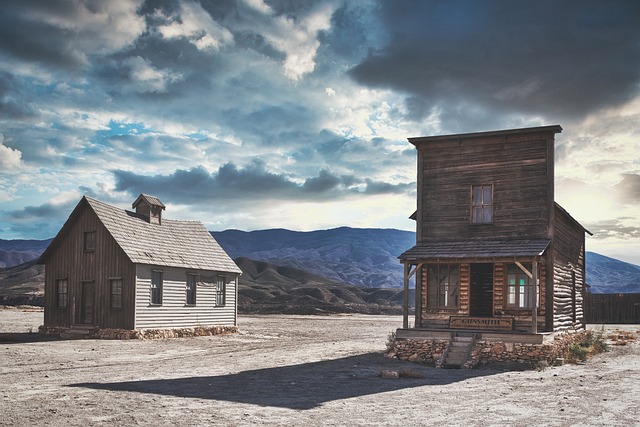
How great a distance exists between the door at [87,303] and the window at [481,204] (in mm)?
18326

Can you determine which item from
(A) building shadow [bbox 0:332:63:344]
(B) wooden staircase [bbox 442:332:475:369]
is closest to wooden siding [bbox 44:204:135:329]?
(A) building shadow [bbox 0:332:63:344]

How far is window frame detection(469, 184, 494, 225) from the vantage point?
25.6 metres

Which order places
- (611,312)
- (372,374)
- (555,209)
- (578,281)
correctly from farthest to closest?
(611,312), (578,281), (555,209), (372,374)

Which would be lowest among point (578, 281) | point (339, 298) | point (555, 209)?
point (339, 298)

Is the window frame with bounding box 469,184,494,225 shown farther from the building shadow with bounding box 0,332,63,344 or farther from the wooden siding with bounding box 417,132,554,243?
the building shadow with bounding box 0,332,63,344

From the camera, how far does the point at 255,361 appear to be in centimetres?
2277

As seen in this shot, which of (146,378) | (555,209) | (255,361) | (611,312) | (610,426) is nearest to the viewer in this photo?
(610,426)

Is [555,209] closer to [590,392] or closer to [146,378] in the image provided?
[590,392]

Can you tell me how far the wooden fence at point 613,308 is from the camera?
52.2 metres

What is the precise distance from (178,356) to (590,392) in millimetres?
14036

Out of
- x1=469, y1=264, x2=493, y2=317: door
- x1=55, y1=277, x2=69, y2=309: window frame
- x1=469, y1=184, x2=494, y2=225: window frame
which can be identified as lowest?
x1=55, y1=277, x2=69, y2=309: window frame

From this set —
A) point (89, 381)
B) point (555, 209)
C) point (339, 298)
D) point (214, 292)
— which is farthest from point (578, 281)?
point (339, 298)

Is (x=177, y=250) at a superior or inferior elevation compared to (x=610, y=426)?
superior

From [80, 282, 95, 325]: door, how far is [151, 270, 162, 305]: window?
9.55 ft
